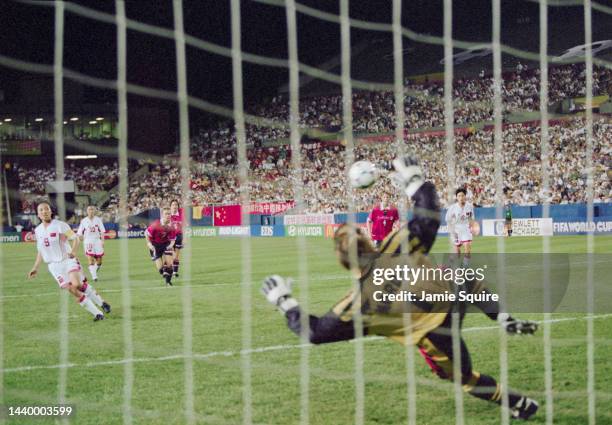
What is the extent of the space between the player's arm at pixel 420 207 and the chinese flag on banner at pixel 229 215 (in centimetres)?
2992

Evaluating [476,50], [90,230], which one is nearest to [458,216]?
[90,230]

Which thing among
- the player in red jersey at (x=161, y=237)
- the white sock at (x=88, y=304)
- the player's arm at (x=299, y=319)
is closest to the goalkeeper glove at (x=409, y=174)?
the player's arm at (x=299, y=319)

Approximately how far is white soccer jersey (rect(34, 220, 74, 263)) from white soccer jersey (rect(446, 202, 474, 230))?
771 cm

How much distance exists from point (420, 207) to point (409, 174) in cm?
21

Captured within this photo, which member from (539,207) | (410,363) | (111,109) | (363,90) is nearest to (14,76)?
(111,109)

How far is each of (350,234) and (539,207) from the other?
870 inches

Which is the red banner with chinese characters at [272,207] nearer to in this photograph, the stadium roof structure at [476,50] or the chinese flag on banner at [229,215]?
the chinese flag on banner at [229,215]

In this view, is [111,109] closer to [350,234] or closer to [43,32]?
[43,32]

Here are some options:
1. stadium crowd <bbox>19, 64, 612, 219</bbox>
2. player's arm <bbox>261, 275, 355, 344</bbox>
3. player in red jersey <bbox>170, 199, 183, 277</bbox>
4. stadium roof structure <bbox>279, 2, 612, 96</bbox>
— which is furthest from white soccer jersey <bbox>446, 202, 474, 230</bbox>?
stadium roof structure <bbox>279, 2, 612, 96</bbox>

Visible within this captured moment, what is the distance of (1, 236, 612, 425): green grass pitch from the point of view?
16.9 feet

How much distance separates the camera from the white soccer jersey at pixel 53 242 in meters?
10.1

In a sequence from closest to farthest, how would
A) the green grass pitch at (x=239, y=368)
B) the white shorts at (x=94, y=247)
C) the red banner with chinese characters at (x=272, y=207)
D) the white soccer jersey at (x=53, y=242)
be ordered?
the green grass pitch at (x=239, y=368), the white soccer jersey at (x=53, y=242), the white shorts at (x=94, y=247), the red banner with chinese characters at (x=272, y=207)

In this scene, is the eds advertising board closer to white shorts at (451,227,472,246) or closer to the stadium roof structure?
the stadium roof structure

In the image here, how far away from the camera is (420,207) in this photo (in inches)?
169
